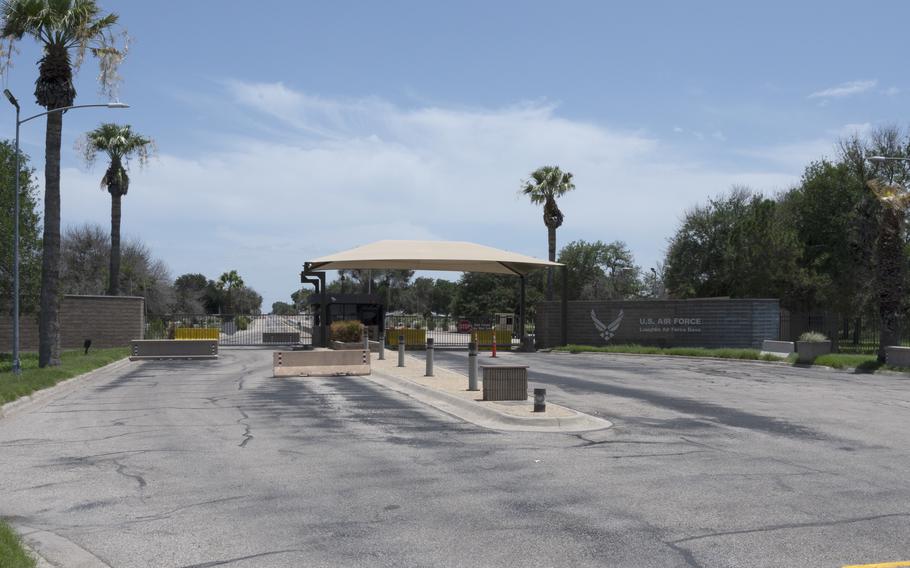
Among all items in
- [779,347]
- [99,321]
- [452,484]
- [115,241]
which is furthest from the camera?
[115,241]

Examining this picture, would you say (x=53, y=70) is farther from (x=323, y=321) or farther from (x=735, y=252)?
(x=735, y=252)

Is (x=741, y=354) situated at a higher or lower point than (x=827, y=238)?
lower

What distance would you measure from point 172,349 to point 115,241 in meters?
11.8

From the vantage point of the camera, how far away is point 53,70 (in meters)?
27.7

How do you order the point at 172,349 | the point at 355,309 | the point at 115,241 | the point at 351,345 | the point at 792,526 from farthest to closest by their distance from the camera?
the point at 355,309
the point at 115,241
the point at 172,349
the point at 351,345
the point at 792,526

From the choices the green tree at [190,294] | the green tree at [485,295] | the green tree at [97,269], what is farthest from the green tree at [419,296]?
the green tree at [97,269]

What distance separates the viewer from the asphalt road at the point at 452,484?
722cm

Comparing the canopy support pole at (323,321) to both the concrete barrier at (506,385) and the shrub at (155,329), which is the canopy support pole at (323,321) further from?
the concrete barrier at (506,385)

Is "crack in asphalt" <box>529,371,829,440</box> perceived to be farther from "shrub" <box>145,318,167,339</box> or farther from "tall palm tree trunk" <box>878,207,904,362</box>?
"shrub" <box>145,318,167,339</box>

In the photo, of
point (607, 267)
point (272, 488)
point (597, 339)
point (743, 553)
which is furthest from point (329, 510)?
point (607, 267)

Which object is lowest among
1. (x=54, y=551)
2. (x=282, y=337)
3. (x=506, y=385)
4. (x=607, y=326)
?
(x=54, y=551)

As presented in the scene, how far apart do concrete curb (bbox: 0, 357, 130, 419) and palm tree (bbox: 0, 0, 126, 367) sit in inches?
79.2

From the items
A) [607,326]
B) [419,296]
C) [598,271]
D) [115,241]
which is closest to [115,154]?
[115,241]

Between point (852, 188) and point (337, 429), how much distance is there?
4382 centimetres
